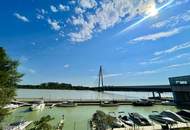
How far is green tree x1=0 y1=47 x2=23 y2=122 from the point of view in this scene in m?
14.5

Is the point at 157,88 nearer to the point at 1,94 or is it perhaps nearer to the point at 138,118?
the point at 138,118

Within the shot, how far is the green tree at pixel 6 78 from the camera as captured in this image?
47.4 feet

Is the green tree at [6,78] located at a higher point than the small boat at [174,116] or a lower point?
higher

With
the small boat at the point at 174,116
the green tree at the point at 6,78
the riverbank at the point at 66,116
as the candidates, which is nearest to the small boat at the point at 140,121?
the small boat at the point at 174,116

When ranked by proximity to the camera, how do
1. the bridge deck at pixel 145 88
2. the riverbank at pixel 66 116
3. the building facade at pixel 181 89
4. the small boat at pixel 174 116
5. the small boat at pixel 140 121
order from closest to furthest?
the small boat at pixel 140 121
the riverbank at pixel 66 116
the small boat at pixel 174 116
the building facade at pixel 181 89
the bridge deck at pixel 145 88

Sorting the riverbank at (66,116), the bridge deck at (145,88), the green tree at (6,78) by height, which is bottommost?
the riverbank at (66,116)

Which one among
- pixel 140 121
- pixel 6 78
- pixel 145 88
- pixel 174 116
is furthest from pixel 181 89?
pixel 145 88

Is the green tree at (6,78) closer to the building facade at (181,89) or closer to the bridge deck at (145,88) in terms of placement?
the building facade at (181,89)

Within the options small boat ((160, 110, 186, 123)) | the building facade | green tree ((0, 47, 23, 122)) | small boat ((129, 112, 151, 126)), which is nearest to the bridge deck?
the building facade

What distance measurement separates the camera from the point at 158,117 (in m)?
32.7

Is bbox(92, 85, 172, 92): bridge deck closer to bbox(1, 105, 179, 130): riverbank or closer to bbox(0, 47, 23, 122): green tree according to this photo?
bbox(1, 105, 179, 130): riverbank

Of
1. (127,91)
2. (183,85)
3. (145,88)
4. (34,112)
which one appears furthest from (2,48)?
(127,91)

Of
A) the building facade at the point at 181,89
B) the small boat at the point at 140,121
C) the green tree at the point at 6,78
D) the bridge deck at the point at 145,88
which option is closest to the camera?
the green tree at the point at 6,78

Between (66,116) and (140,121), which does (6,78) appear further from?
(66,116)
